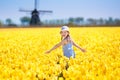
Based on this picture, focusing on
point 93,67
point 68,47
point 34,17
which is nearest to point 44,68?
point 93,67

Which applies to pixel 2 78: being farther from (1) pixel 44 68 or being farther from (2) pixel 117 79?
(2) pixel 117 79

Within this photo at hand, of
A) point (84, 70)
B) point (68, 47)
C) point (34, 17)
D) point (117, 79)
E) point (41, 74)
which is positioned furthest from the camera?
point (34, 17)

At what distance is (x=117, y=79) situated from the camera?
18.5 ft

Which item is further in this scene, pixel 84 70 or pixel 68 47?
pixel 68 47

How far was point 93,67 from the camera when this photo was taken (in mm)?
6848

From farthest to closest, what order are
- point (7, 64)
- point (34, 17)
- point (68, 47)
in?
point (34, 17)
point (68, 47)
point (7, 64)

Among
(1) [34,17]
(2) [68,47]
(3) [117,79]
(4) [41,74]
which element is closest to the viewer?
(3) [117,79]

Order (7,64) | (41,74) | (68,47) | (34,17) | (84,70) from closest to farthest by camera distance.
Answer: (41,74), (84,70), (7,64), (68,47), (34,17)

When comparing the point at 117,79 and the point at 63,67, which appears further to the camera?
the point at 63,67

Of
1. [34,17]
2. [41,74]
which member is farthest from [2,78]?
[34,17]

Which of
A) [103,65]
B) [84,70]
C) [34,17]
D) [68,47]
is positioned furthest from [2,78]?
[34,17]

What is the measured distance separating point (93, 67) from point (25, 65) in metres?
1.32

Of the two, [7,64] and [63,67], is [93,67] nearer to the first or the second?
[63,67]

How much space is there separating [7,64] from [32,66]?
0.90 m
